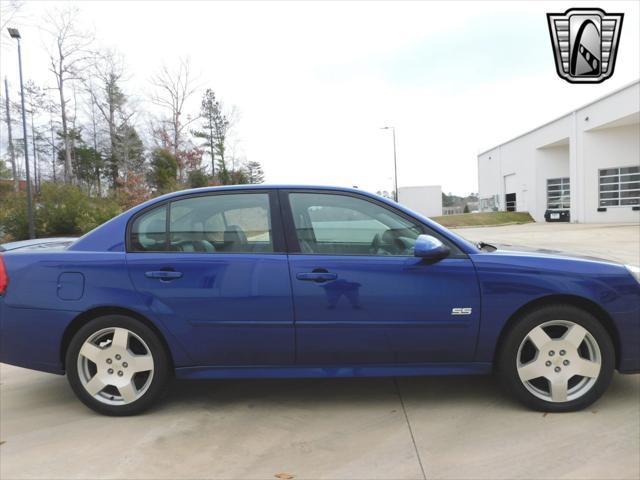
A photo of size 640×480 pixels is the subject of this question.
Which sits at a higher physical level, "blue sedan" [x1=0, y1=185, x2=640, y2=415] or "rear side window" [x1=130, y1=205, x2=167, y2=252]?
"rear side window" [x1=130, y1=205, x2=167, y2=252]

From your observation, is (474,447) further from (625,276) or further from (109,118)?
(109,118)

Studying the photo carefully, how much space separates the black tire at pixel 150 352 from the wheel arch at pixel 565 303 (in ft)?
7.30

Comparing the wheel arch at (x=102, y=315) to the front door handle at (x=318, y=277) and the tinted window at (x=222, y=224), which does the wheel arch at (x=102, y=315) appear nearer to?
the tinted window at (x=222, y=224)

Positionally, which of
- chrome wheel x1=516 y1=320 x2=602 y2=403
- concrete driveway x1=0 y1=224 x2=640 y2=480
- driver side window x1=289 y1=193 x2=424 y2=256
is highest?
driver side window x1=289 y1=193 x2=424 y2=256

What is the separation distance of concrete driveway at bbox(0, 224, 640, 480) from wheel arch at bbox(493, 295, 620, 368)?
47 cm

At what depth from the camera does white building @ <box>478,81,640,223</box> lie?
1013 inches

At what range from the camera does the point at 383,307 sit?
288cm

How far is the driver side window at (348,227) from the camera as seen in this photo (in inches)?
118

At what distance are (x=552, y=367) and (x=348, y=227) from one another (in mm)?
1623

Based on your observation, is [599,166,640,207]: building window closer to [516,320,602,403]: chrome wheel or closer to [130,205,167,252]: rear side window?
[516,320,602,403]: chrome wheel

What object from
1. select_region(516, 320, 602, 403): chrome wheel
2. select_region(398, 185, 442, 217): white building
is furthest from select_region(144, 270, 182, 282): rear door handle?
select_region(398, 185, 442, 217): white building

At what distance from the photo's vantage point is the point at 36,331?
3.02 metres

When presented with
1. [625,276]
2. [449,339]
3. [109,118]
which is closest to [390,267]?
[449,339]

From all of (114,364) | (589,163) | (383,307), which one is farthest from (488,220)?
(114,364)
